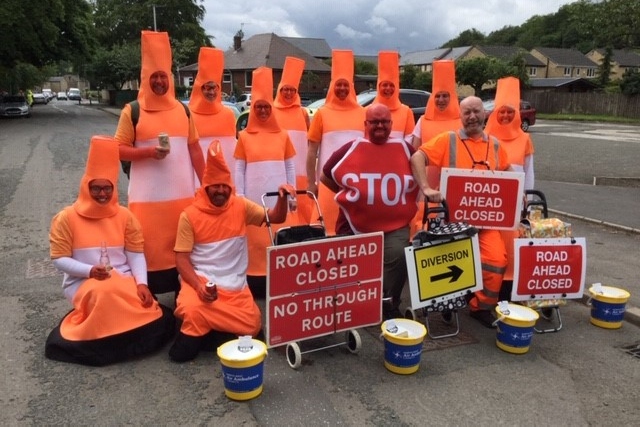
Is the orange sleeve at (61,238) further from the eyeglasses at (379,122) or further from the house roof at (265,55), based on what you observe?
the house roof at (265,55)

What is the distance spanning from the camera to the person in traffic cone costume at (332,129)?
18.6 ft

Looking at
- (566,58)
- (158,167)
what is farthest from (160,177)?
(566,58)

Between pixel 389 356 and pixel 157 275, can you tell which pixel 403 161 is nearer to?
pixel 389 356

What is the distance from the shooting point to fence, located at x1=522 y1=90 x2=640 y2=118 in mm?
40938

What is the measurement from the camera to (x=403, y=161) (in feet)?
15.0

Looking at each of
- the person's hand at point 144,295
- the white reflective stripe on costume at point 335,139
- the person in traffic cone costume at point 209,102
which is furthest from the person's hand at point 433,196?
the person's hand at point 144,295

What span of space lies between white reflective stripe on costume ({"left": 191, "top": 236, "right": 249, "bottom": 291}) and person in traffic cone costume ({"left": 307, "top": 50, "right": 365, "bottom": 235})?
4.87 feet

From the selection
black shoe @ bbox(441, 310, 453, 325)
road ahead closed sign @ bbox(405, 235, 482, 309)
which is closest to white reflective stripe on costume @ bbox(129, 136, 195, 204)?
road ahead closed sign @ bbox(405, 235, 482, 309)

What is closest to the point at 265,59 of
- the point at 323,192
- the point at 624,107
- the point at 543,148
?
the point at 624,107

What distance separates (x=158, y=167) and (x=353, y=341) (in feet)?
7.12

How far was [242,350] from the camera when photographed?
11.6ft

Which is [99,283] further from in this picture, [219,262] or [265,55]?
[265,55]

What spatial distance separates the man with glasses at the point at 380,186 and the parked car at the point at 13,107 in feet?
116

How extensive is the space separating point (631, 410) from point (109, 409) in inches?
131
